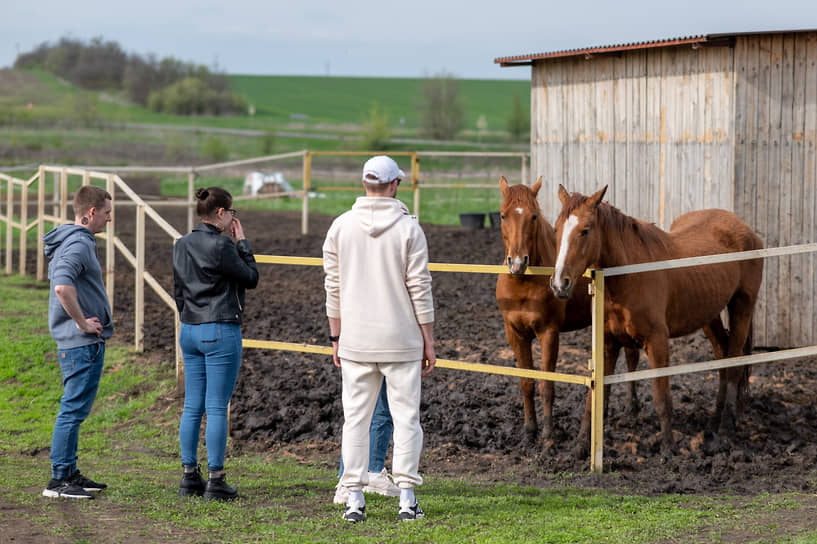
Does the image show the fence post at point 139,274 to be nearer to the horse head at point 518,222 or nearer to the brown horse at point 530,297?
the brown horse at point 530,297

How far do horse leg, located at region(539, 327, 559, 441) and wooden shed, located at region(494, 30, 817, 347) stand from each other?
153 inches

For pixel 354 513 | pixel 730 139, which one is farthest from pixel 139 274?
pixel 730 139

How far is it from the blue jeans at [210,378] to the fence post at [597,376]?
7.00 ft

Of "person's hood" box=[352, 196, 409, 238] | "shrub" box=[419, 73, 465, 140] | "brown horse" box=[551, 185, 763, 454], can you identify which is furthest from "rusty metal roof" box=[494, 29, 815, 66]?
"shrub" box=[419, 73, 465, 140]

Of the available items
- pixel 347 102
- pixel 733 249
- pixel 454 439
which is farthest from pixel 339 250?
pixel 347 102

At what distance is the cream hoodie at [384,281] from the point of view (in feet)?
13.7

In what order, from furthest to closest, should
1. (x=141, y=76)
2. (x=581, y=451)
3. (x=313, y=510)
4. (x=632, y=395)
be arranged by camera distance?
(x=141, y=76) → (x=632, y=395) → (x=581, y=451) → (x=313, y=510)

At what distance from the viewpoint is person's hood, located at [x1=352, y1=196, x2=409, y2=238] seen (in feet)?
13.7

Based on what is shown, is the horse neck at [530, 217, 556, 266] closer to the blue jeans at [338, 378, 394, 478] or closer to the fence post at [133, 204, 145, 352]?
the blue jeans at [338, 378, 394, 478]

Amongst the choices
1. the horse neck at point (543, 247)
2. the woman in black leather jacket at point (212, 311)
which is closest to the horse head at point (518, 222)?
the horse neck at point (543, 247)

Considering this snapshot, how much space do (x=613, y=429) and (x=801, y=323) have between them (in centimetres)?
356

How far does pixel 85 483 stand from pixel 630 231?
3.69 meters

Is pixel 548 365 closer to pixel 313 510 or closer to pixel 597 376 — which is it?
pixel 597 376

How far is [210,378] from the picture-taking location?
184 inches
